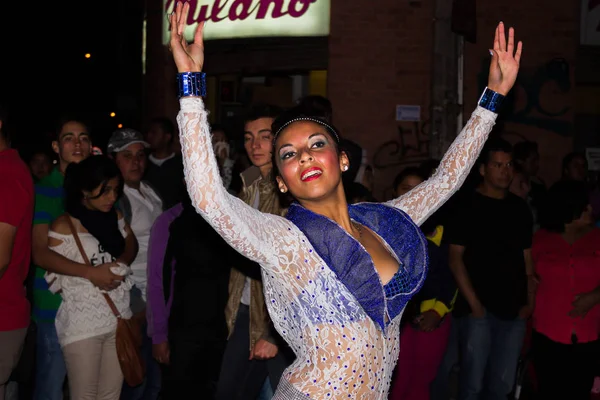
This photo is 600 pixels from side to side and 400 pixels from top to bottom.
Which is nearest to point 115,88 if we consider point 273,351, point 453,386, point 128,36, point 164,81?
point 128,36

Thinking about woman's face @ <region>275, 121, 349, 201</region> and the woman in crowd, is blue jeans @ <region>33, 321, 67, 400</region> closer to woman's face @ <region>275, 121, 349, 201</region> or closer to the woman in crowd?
the woman in crowd

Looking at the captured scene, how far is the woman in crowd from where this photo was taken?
5.59 metres

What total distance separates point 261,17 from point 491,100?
29.4ft

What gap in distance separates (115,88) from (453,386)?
37021mm

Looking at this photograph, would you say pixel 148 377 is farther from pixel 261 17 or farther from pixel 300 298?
pixel 261 17

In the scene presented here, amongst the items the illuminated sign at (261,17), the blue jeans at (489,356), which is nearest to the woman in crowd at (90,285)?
the blue jeans at (489,356)

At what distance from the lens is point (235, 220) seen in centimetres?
286

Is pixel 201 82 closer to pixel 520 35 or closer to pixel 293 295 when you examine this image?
pixel 293 295

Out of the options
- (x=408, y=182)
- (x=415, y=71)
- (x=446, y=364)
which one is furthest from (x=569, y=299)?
(x=415, y=71)

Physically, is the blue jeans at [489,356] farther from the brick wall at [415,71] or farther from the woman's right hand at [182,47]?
the brick wall at [415,71]

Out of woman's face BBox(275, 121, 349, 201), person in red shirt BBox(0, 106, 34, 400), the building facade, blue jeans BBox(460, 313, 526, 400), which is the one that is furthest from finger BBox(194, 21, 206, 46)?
the building facade

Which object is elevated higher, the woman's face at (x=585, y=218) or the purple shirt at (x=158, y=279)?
the woman's face at (x=585, y=218)

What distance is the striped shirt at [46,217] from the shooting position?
5.87 meters

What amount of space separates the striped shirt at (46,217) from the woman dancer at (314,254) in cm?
306
